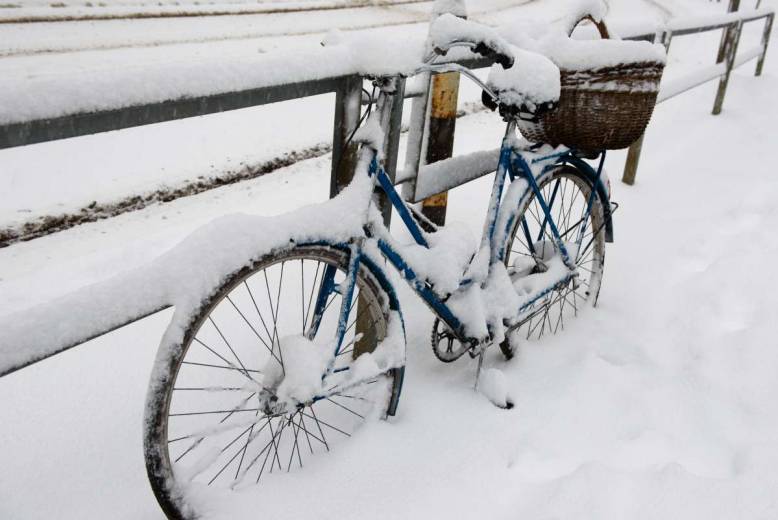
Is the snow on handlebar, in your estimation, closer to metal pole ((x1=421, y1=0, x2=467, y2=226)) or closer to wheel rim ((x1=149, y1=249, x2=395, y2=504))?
wheel rim ((x1=149, y1=249, x2=395, y2=504))

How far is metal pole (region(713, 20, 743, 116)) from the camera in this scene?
5.95 m

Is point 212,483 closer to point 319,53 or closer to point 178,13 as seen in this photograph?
point 319,53

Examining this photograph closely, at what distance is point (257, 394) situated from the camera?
6.96 ft

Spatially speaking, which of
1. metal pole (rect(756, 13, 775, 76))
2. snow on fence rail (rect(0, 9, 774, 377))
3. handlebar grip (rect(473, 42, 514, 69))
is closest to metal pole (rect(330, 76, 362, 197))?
snow on fence rail (rect(0, 9, 774, 377))

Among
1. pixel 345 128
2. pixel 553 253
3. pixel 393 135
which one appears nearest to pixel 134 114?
pixel 345 128

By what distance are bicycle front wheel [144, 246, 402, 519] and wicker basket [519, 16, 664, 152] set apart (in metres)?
0.88

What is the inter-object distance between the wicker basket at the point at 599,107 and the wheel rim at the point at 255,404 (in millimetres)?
888

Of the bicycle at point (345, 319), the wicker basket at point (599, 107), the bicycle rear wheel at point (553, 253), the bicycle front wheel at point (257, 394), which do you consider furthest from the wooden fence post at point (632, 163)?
the bicycle front wheel at point (257, 394)

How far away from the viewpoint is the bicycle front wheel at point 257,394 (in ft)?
5.06

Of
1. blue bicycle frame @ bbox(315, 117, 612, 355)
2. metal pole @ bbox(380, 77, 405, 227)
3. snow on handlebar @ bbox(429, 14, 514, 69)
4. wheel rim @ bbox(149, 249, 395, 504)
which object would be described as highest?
snow on handlebar @ bbox(429, 14, 514, 69)

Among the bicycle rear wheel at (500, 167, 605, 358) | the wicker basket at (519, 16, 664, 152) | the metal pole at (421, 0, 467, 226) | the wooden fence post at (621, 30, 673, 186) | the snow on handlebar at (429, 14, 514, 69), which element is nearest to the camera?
the snow on handlebar at (429, 14, 514, 69)

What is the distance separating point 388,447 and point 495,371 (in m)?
0.53

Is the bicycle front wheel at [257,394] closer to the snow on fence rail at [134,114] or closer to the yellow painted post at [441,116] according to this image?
the snow on fence rail at [134,114]

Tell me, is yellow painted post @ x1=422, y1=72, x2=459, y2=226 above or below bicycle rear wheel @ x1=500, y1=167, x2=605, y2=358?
above
